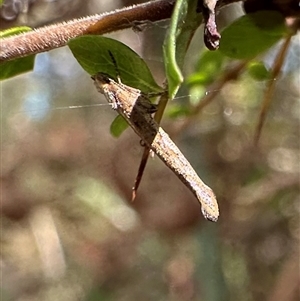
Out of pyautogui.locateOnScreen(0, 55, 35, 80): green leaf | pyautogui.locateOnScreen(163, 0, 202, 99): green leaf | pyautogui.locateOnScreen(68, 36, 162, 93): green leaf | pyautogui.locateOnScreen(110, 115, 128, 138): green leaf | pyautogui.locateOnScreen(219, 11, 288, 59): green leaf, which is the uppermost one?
pyautogui.locateOnScreen(163, 0, 202, 99): green leaf

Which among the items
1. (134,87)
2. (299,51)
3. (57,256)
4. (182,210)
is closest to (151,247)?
(182,210)

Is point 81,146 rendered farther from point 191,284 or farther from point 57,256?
point 191,284

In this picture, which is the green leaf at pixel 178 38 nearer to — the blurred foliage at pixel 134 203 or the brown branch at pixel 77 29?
the brown branch at pixel 77 29

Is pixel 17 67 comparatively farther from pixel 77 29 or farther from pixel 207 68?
pixel 207 68

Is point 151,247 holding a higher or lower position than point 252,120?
lower

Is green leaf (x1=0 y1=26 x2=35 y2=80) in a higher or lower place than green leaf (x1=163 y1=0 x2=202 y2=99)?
lower

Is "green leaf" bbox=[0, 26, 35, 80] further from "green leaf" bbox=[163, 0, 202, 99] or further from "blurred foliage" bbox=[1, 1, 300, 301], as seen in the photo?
"blurred foliage" bbox=[1, 1, 300, 301]

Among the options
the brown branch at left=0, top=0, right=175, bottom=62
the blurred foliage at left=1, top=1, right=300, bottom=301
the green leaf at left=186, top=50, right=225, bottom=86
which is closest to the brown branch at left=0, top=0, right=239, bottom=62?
the brown branch at left=0, top=0, right=175, bottom=62

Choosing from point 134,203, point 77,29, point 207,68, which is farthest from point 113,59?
point 134,203
